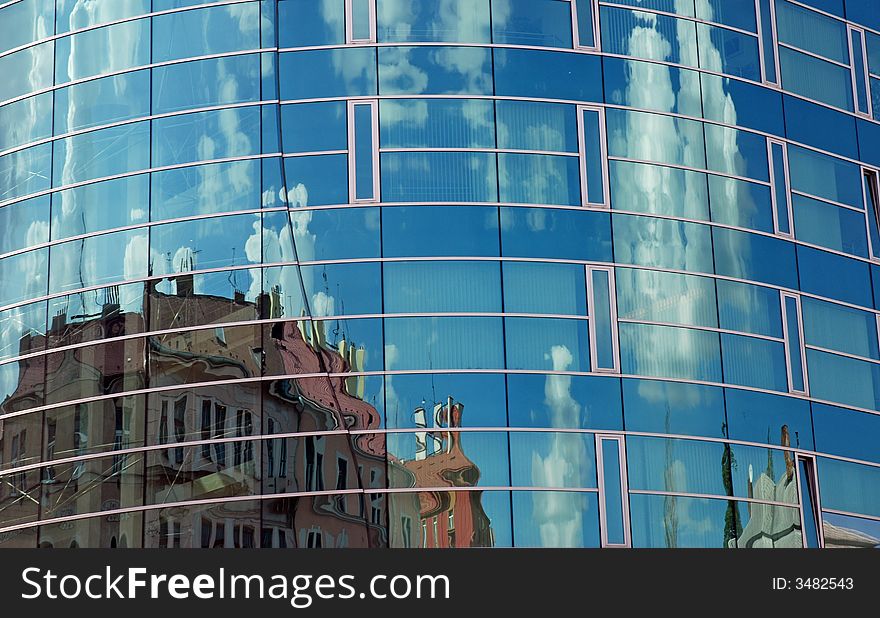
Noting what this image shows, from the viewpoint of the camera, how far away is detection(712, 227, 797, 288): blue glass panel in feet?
94.1

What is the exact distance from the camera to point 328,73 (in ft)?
91.7

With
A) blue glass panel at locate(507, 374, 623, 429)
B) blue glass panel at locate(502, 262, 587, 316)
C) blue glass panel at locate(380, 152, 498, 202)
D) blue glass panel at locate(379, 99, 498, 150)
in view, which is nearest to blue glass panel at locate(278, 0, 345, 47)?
blue glass panel at locate(379, 99, 498, 150)

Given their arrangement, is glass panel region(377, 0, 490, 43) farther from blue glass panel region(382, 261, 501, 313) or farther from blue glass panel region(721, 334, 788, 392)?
blue glass panel region(721, 334, 788, 392)

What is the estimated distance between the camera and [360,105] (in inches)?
1096

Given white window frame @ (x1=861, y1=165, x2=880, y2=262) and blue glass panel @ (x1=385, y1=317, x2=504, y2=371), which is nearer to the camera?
blue glass panel @ (x1=385, y1=317, x2=504, y2=371)

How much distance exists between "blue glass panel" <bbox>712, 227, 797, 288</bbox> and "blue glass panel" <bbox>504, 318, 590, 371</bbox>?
120 inches

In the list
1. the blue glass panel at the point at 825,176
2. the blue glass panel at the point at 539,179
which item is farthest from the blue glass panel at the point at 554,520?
the blue glass panel at the point at 825,176

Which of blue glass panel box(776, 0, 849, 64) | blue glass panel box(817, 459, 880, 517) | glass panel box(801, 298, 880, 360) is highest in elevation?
blue glass panel box(776, 0, 849, 64)

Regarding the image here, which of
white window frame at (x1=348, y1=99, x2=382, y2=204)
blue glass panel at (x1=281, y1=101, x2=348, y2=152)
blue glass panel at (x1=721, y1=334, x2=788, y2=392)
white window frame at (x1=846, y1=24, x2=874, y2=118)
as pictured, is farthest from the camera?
white window frame at (x1=846, y1=24, x2=874, y2=118)

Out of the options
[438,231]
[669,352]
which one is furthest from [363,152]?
[669,352]

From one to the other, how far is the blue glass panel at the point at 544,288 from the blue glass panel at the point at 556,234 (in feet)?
0.72

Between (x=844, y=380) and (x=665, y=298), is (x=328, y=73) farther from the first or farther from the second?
(x=844, y=380)
